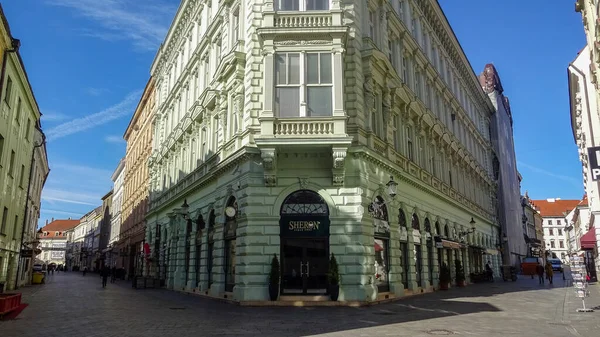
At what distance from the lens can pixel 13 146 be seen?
90.2 ft

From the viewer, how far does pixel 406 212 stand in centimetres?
2523

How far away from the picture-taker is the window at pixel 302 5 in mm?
21500

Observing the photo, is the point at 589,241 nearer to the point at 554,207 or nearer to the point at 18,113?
the point at 18,113

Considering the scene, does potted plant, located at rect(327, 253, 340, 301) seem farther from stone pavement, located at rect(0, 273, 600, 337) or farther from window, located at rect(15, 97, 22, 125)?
window, located at rect(15, 97, 22, 125)

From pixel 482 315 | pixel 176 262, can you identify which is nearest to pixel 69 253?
pixel 176 262

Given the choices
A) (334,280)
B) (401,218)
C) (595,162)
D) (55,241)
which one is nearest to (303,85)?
(334,280)

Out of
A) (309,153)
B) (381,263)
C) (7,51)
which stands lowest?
(381,263)

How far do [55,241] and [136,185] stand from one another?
118456 millimetres

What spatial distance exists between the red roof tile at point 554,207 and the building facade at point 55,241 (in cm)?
15285

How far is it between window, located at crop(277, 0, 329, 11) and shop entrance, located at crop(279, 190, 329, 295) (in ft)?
28.4

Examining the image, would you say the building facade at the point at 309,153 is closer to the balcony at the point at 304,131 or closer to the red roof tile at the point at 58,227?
the balcony at the point at 304,131

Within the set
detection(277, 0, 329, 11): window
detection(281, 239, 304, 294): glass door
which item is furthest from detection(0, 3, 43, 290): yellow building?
detection(281, 239, 304, 294): glass door

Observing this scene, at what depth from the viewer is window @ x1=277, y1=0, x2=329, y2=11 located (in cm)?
2150

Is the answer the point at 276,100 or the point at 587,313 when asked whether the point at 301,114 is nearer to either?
the point at 276,100
